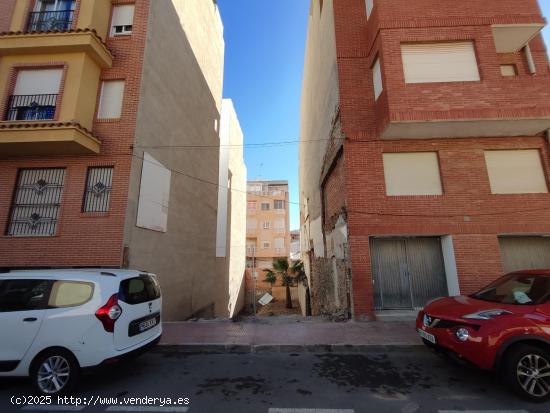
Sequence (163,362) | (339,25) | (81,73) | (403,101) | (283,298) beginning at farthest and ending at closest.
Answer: (283,298) < (339,25) < (81,73) < (403,101) < (163,362)

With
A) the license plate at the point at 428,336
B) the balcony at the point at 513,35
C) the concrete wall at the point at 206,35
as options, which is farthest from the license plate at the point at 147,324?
the balcony at the point at 513,35

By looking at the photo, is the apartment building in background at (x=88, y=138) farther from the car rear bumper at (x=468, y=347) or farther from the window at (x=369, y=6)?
the car rear bumper at (x=468, y=347)

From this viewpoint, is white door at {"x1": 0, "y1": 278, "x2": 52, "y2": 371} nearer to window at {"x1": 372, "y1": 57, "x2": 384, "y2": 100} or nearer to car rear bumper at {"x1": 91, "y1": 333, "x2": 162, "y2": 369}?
car rear bumper at {"x1": 91, "y1": 333, "x2": 162, "y2": 369}

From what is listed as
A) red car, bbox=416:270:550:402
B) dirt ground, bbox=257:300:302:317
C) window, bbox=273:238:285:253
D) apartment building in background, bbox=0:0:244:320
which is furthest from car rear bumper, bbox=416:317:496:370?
window, bbox=273:238:285:253

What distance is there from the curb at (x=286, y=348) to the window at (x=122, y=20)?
10356 millimetres

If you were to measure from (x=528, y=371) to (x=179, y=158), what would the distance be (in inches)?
455

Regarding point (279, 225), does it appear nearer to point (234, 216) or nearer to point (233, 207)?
point (234, 216)

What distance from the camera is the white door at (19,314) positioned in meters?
3.86

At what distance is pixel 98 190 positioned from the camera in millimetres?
8336

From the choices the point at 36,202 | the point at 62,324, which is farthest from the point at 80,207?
the point at 62,324

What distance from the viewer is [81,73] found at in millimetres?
8375

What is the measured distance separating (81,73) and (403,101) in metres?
9.63

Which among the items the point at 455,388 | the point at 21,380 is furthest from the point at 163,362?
the point at 455,388

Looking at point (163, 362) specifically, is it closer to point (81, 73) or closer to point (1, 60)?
point (81, 73)
